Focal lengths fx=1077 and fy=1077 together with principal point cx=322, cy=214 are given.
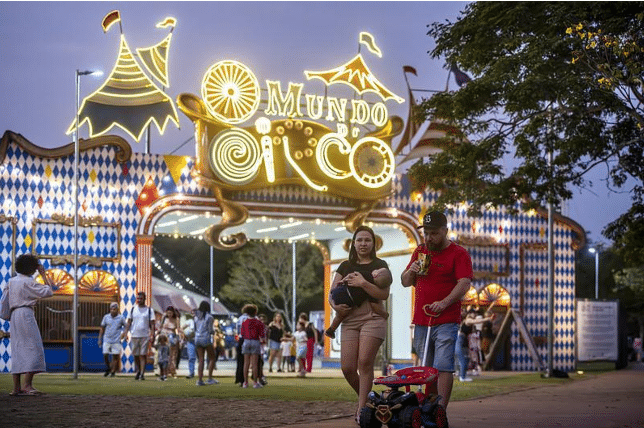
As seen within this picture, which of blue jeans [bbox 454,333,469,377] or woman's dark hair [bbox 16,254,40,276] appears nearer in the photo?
woman's dark hair [bbox 16,254,40,276]

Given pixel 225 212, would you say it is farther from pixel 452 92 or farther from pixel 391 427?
pixel 391 427

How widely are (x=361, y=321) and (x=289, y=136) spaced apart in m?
18.5

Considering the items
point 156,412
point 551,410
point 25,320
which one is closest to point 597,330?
point 551,410

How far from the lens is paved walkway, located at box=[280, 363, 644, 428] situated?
37.9ft

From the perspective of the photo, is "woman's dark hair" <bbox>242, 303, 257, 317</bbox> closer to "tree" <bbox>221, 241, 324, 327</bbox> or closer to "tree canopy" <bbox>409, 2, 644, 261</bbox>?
"tree canopy" <bbox>409, 2, 644, 261</bbox>

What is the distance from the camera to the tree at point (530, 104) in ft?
61.8

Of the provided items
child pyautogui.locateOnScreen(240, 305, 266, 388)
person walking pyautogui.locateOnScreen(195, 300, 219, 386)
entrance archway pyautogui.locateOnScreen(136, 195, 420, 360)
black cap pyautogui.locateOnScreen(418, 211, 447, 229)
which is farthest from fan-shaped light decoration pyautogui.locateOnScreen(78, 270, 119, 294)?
black cap pyautogui.locateOnScreen(418, 211, 447, 229)

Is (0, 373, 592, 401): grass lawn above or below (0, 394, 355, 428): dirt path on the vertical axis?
below

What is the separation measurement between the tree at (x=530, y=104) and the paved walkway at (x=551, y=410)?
451 centimetres

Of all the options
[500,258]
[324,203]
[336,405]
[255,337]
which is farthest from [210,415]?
[500,258]

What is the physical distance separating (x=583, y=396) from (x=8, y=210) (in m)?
14.1

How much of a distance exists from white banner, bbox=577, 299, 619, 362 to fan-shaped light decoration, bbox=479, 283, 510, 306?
7.55 ft

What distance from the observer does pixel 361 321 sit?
9.81 m

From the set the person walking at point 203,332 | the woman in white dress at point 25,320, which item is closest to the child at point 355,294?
the woman in white dress at point 25,320
